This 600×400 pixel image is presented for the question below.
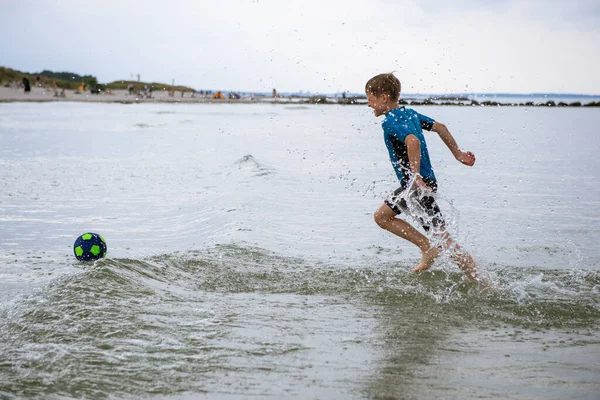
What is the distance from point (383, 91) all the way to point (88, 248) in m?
3.67

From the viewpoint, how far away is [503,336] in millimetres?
4734

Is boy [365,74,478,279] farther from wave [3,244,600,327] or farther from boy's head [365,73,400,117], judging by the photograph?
wave [3,244,600,327]

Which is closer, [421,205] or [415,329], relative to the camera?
[415,329]

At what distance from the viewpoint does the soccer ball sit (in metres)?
7.12

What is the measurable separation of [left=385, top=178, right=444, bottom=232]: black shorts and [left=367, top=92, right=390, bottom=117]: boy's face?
A: 30.6 inches

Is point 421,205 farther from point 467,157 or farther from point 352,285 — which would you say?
point 352,285

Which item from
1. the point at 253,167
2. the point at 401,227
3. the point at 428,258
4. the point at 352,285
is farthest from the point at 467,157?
the point at 253,167

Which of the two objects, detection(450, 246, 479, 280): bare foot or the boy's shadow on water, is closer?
the boy's shadow on water

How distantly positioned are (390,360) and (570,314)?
2018 millimetres

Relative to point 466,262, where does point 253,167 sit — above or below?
below

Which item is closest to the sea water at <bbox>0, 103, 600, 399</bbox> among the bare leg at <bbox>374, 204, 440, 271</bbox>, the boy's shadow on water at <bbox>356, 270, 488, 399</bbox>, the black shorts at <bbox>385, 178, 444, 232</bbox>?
the boy's shadow on water at <bbox>356, 270, 488, 399</bbox>

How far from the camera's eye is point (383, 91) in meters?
Result: 6.11

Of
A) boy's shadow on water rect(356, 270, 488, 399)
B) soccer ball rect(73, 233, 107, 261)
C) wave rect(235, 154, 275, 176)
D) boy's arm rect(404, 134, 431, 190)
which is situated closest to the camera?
boy's shadow on water rect(356, 270, 488, 399)

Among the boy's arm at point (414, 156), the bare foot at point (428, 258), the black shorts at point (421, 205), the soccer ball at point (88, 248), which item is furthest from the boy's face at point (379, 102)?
the soccer ball at point (88, 248)
